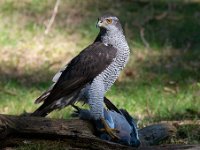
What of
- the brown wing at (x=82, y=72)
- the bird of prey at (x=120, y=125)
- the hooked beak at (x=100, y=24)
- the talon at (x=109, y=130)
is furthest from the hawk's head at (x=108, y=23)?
the talon at (x=109, y=130)

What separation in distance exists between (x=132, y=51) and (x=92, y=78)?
5.02 meters

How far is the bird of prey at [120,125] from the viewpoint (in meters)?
5.93

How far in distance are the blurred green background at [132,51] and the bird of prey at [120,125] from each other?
1.01 metres

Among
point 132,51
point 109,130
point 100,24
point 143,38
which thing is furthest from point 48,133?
point 143,38

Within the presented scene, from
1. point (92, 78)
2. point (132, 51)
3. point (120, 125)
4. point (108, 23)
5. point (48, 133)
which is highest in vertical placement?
point (108, 23)

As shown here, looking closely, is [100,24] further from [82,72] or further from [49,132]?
[49,132]

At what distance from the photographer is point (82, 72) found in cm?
605

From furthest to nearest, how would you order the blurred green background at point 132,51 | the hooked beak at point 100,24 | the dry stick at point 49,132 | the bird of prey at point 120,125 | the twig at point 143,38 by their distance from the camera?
1. the twig at point 143,38
2. the blurred green background at point 132,51
3. the hooked beak at point 100,24
4. the bird of prey at point 120,125
5. the dry stick at point 49,132

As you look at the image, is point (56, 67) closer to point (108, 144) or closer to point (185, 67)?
point (185, 67)

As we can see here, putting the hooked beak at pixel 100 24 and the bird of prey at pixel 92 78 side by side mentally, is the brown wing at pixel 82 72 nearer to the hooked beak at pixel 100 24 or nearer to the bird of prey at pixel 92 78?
the bird of prey at pixel 92 78

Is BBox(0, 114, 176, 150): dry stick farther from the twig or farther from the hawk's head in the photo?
the twig

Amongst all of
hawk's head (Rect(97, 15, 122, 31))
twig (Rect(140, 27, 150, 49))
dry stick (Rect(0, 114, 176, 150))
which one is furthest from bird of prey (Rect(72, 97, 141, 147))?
twig (Rect(140, 27, 150, 49))

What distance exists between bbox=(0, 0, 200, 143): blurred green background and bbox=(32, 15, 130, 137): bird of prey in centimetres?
136

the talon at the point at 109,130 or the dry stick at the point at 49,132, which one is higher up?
the dry stick at the point at 49,132
